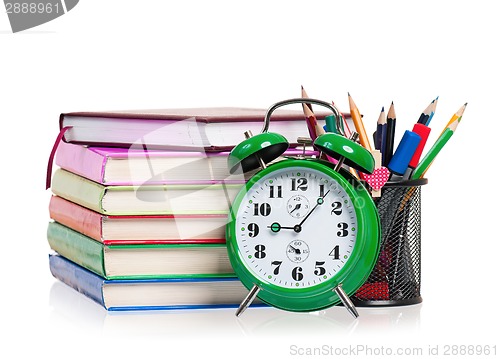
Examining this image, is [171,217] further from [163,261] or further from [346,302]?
[346,302]

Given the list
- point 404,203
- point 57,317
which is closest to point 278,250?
point 404,203

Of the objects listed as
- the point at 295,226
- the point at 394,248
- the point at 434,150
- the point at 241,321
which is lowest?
the point at 241,321

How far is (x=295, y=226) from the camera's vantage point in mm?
3006

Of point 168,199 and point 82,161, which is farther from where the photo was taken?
point 82,161

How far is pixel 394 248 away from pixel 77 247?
83cm

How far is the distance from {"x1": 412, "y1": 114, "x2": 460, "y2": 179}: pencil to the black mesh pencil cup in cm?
3

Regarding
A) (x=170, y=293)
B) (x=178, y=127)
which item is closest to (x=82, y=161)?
(x=178, y=127)

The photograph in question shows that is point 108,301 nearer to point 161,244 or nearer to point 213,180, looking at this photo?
point 161,244

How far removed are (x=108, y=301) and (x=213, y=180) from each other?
39cm

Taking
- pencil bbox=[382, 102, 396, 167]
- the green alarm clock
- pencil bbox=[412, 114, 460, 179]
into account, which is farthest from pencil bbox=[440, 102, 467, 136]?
the green alarm clock

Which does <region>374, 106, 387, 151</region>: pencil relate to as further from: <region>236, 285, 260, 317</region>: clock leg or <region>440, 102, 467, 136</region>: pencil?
<region>236, 285, 260, 317</region>: clock leg

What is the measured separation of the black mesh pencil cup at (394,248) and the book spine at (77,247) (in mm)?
643

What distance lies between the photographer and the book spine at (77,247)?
3.11 meters

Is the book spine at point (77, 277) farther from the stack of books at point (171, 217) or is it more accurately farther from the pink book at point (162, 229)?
the pink book at point (162, 229)
